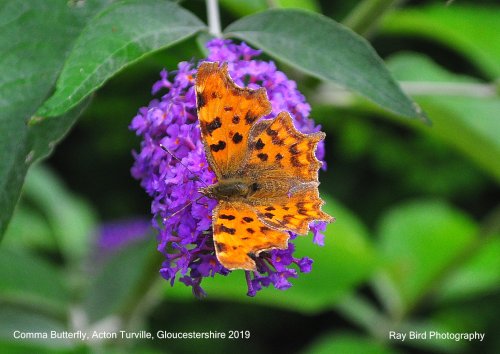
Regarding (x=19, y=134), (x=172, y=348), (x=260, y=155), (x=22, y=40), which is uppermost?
(x=22, y=40)

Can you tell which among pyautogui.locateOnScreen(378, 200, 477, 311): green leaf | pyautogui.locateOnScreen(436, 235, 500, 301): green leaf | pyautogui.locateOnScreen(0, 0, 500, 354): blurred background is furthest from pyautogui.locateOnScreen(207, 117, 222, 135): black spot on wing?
pyautogui.locateOnScreen(436, 235, 500, 301): green leaf

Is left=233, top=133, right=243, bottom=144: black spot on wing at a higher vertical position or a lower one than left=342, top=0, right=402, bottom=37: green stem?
lower

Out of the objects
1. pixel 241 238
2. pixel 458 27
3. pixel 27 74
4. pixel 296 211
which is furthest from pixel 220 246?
pixel 458 27

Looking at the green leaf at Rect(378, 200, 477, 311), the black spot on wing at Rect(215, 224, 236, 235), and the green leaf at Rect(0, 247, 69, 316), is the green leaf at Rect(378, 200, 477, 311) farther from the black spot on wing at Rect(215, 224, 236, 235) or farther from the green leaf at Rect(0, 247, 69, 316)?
the black spot on wing at Rect(215, 224, 236, 235)

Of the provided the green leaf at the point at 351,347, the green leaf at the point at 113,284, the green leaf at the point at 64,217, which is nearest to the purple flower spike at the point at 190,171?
the green leaf at the point at 113,284

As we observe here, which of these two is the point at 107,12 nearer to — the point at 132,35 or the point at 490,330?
the point at 132,35

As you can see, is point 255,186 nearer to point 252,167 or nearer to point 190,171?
point 252,167

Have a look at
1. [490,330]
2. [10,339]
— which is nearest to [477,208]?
[490,330]
